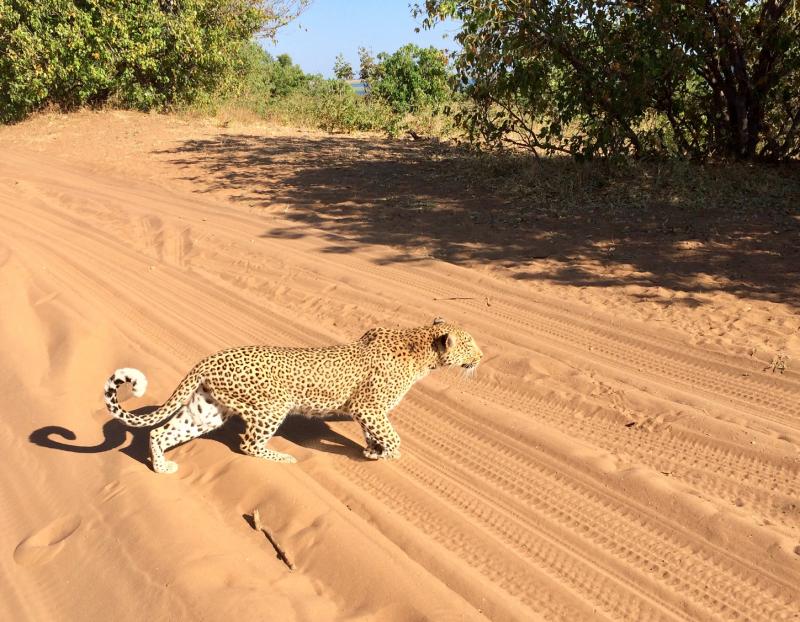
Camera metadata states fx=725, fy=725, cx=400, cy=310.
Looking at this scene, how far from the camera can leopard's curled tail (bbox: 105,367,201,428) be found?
5.02 metres

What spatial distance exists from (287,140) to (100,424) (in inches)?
708

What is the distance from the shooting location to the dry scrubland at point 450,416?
426 cm

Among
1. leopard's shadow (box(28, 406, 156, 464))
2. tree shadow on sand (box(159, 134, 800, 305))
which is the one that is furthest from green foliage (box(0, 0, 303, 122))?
leopard's shadow (box(28, 406, 156, 464))

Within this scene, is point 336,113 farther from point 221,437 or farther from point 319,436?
point 221,437

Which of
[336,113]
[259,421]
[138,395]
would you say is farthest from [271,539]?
[336,113]

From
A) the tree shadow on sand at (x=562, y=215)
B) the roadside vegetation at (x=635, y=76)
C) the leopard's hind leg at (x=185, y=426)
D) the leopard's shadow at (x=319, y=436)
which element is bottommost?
the leopard's shadow at (x=319, y=436)

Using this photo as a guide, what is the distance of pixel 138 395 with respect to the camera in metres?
5.10

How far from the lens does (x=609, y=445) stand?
5945 mm

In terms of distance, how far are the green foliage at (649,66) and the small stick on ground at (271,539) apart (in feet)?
34.7

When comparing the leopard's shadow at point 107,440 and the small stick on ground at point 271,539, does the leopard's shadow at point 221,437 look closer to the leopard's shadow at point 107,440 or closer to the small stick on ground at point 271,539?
the leopard's shadow at point 107,440

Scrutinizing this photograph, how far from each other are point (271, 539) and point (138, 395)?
145 centimetres

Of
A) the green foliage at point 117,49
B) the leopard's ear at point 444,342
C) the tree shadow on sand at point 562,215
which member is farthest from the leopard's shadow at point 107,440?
the green foliage at point 117,49

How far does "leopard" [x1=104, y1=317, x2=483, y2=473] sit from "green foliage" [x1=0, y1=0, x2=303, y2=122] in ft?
74.7

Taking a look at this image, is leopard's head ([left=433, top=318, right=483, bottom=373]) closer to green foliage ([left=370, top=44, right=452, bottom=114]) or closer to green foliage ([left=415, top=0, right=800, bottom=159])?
green foliage ([left=415, top=0, right=800, bottom=159])
